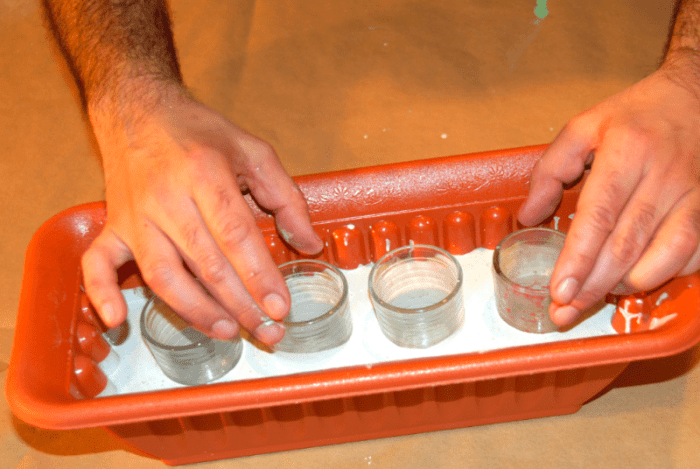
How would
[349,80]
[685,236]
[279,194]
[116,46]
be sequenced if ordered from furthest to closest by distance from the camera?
1. [349,80]
2. [116,46]
3. [279,194]
4. [685,236]

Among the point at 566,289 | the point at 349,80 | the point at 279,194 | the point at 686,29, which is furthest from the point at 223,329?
the point at 349,80

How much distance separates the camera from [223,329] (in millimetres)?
568

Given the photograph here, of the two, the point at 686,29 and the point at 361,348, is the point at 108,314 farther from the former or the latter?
the point at 686,29

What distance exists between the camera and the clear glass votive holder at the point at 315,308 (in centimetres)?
63

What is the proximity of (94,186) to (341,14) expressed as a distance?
0.62 meters

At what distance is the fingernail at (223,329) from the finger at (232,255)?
0.02 m

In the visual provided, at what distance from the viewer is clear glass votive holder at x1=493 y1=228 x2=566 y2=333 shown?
63cm

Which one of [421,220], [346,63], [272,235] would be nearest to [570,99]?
[346,63]

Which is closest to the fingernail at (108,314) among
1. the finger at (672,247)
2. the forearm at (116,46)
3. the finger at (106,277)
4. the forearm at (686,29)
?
the finger at (106,277)

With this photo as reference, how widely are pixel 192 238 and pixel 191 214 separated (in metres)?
0.02

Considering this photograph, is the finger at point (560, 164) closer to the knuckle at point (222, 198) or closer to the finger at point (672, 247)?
the finger at point (672, 247)

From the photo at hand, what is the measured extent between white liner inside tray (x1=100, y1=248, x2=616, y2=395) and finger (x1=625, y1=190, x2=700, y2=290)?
0.46 feet

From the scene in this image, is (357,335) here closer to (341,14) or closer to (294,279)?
(294,279)

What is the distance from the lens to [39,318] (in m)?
0.62
